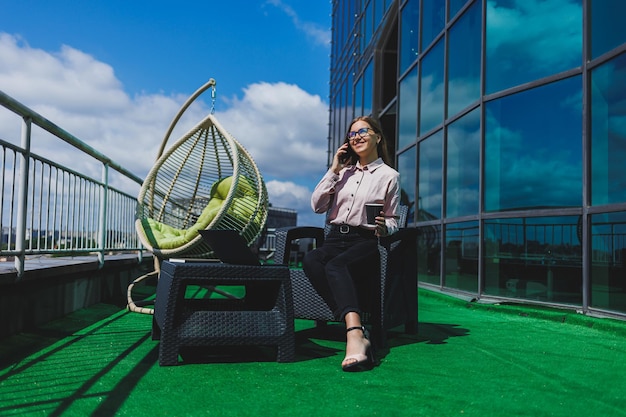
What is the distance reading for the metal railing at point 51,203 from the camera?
241 centimetres

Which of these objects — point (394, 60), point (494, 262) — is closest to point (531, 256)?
point (494, 262)

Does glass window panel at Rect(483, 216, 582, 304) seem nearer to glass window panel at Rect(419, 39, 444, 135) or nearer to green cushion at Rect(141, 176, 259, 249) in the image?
glass window panel at Rect(419, 39, 444, 135)

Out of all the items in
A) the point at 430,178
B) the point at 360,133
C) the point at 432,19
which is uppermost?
the point at 432,19

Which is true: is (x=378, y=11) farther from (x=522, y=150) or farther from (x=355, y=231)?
(x=355, y=231)

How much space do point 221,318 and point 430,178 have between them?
463 cm

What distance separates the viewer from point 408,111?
726 cm

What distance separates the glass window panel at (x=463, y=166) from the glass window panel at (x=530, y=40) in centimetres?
49

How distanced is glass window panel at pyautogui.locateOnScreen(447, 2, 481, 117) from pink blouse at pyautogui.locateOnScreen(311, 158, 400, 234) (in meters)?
2.82

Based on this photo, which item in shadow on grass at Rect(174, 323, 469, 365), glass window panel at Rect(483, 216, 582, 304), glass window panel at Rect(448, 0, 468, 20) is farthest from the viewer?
glass window panel at Rect(448, 0, 468, 20)

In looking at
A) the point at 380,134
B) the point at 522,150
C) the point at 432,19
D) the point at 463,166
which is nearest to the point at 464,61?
the point at 463,166

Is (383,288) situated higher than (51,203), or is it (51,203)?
(51,203)

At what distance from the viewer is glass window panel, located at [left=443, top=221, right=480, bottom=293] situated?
4930 mm

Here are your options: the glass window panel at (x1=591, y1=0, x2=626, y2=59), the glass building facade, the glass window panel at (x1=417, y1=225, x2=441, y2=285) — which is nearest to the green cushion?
the glass building facade

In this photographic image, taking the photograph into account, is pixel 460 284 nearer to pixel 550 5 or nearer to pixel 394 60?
pixel 550 5
